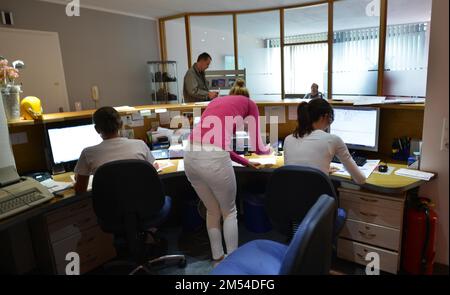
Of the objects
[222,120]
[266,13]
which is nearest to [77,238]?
[222,120]

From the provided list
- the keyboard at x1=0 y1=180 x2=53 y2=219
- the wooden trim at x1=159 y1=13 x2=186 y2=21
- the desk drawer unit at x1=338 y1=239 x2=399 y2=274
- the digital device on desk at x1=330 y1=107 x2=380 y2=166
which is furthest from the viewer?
the wooden trim at x1=159 y1=13 x2=186 y2=21

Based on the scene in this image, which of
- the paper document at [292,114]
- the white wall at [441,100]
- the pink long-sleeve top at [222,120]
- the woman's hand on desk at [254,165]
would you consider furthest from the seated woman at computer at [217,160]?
the white wall at [441,100]

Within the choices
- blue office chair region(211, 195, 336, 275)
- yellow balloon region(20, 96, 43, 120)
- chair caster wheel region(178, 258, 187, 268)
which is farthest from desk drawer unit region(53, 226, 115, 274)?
blue office chair region(211, 195, 336, 275)

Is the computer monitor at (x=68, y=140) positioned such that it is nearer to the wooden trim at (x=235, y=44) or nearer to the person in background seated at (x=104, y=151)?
the person in background seated at (x=104, y=151)

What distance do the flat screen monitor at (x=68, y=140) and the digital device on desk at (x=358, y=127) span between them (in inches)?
74.0

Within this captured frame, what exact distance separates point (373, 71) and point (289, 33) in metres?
2.30

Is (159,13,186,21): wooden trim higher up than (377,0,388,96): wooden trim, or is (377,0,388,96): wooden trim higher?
(159,13,186,21): wooden trim

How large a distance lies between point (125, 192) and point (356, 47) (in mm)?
5826

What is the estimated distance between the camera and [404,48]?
492 cm

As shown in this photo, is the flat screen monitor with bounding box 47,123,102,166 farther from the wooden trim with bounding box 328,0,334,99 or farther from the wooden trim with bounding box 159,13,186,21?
the wooden trim with bounding box 328,0,334,99

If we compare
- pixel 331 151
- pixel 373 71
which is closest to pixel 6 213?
pixel 331 151

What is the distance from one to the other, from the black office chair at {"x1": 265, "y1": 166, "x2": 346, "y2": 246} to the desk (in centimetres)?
37

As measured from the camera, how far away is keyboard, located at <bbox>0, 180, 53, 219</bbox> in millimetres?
1632

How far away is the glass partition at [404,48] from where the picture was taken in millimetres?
4539
